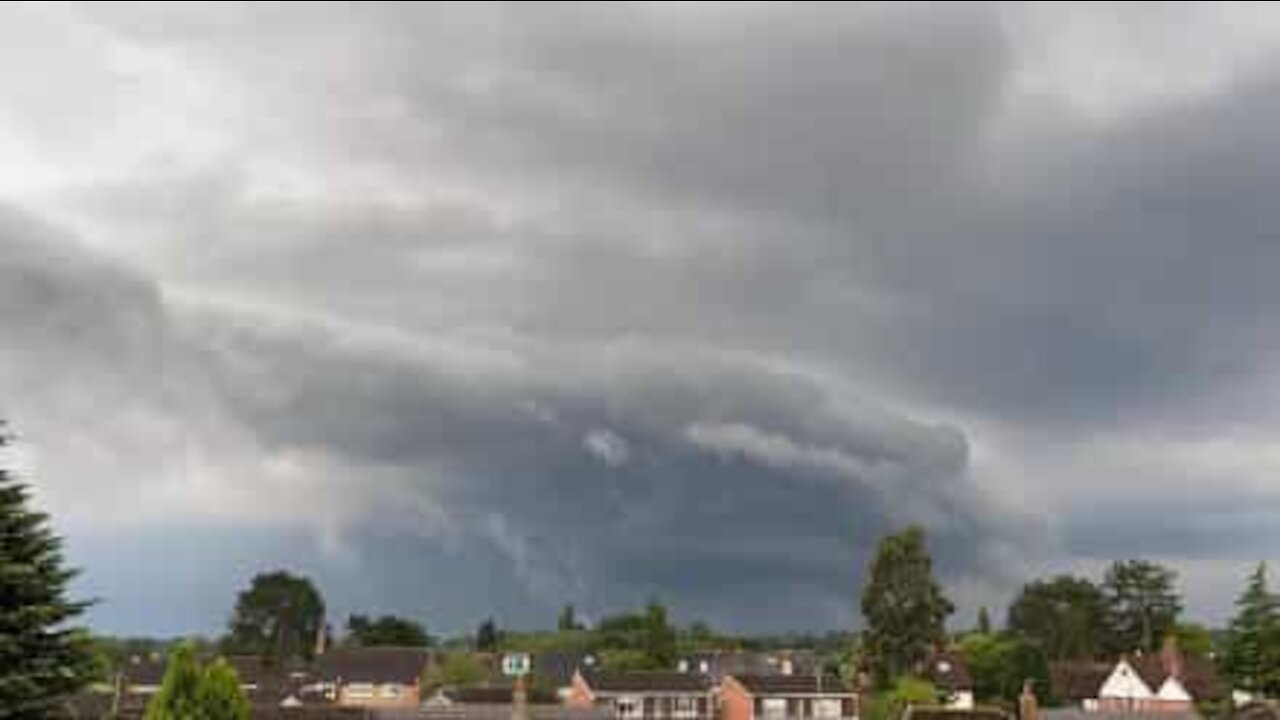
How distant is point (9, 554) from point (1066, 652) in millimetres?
136083

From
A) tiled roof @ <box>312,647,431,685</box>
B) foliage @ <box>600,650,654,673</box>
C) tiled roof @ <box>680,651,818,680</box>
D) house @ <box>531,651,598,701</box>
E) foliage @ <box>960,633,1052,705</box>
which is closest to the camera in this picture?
foliage @ <box>960,633,1052,705</box>

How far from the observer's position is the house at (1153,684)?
117875 mm

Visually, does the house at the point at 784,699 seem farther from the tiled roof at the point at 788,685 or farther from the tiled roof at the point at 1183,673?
the tiled roof at the point at 1183,673

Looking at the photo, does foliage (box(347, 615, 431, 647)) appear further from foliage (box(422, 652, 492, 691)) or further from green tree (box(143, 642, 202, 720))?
green tree (box(143, 642, 202, 720))

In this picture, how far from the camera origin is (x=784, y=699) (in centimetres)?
11512

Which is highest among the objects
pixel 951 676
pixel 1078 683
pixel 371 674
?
pixel 371 674

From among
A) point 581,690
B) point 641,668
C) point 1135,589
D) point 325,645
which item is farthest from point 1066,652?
point 325,645

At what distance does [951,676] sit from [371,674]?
57376 millimetres

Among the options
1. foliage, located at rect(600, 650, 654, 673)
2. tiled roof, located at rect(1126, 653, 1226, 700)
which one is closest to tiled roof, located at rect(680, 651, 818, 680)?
foliage, located at rect(600, 650, 654, 673)

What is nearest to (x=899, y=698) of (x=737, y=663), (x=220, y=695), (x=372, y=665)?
(x=737, y=663)

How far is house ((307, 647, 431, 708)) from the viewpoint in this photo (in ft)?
448

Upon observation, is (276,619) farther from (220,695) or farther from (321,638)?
(220,695)

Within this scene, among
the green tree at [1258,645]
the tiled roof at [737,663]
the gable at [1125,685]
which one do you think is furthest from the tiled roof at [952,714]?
the tiled roof at [737,663]

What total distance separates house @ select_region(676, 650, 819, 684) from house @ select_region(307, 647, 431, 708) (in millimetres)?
26494
